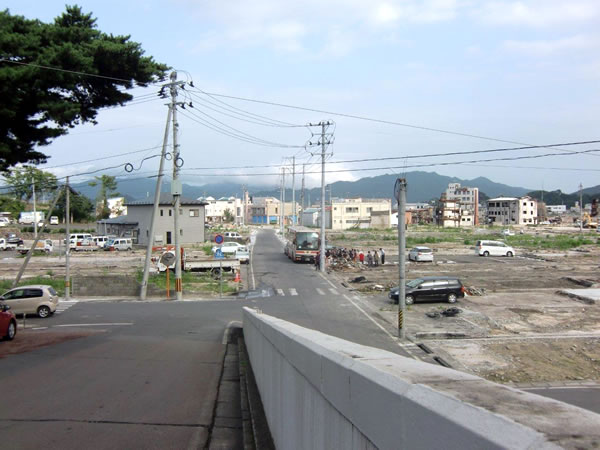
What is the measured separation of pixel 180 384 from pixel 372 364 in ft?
31.9

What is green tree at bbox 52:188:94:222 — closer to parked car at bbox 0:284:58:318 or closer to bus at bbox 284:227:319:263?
bus at bbox 284:227:319:263

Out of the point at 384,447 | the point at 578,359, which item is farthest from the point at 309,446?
the point at 578,359

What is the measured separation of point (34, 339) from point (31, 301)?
893cm

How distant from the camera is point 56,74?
13.8 m

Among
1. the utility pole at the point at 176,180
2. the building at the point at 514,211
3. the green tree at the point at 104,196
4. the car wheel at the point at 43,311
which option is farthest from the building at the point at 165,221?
the building at the point at 514,211

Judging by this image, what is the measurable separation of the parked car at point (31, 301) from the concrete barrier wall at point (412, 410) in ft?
86.4

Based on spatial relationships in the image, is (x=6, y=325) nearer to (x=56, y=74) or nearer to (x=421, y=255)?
(x=56, y=74)

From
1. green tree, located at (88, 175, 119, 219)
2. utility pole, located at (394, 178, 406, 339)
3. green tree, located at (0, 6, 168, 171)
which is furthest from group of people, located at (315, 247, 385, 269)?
green tree, located at (88, 175, 119, 219)

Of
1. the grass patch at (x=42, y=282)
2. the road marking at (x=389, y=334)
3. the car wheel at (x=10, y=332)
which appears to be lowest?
the road marking at (x=389, y=334)

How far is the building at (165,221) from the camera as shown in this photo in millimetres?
71875

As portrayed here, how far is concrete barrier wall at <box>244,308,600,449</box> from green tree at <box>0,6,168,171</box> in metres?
12.4

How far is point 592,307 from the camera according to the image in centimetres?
2811

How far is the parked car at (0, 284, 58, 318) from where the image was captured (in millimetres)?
26688

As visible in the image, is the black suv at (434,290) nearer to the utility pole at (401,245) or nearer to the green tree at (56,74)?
the utility pole at (401,245)
